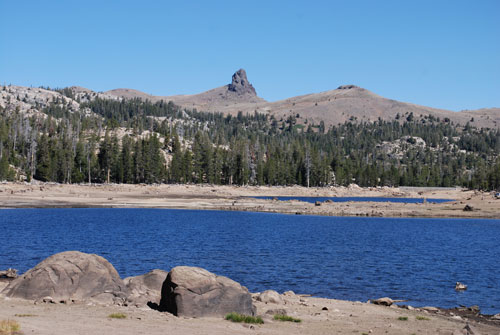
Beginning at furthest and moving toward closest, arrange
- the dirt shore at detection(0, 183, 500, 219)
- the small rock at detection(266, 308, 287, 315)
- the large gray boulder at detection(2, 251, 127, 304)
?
the dirt shore at detection(0, 183, 500, 219), the large gray boulder at detection(2, 251, 127, 304), the small rock at detection(266, 308, 287, 315)

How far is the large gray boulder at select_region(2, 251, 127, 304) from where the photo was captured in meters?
23.2

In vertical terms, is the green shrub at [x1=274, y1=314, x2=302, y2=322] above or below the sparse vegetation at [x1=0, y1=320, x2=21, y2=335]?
below

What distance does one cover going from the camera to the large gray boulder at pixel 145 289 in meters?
24.1

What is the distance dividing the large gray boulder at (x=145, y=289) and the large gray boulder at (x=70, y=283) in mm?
624

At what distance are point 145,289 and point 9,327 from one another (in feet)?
34.8

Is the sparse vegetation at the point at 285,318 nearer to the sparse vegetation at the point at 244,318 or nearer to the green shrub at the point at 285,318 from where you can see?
the green shrub at the point at 285,318

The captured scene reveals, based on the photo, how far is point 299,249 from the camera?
49.5 m

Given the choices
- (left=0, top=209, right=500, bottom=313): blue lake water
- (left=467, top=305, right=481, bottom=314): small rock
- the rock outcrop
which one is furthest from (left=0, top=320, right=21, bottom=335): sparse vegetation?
(left=467, top=305, right=481, bottom=314): small rock

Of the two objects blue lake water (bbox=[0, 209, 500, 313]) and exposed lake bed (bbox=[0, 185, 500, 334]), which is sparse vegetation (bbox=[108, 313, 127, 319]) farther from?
blue lake water (bbox=[0, 209, 500, 313])

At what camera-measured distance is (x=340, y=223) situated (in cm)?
8012

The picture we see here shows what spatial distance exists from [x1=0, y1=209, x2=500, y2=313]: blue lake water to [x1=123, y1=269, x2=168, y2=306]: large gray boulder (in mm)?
8025

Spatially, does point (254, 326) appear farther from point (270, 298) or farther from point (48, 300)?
point (48, 300)

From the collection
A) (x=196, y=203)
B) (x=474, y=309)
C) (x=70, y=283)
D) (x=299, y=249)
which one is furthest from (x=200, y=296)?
(x=196, y=203)

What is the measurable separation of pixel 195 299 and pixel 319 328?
5.27 metres
